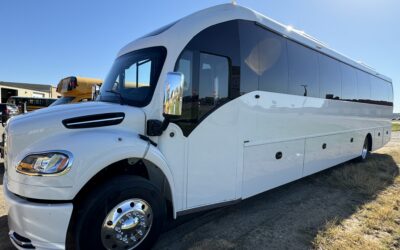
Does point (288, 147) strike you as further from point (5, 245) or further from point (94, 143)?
point (5, 245)

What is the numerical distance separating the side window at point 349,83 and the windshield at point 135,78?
563cm

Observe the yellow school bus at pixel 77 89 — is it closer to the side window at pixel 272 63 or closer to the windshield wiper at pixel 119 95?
the windshield wiper at pixel 119 95

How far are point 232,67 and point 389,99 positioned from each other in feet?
33.7

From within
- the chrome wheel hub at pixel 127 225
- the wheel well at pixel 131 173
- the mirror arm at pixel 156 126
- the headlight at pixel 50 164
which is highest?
the mirror arm at pixel 156 126

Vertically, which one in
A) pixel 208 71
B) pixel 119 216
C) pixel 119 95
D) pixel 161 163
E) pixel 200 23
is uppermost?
pixel 200 23

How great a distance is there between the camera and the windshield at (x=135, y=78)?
3510mm

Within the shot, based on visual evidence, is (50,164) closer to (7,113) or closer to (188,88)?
(188,88)

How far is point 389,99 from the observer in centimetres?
1160

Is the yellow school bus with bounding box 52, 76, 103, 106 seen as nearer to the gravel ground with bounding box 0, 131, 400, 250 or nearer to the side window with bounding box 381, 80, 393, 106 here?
the gravel ground with bounding box 0, 131, 400, 250

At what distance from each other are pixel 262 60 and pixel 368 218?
119 inches

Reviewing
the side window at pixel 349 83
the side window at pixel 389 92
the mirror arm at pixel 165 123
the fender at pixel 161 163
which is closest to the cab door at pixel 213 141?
the fender at pixel 161 163

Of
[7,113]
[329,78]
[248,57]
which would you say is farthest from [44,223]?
[7,113]

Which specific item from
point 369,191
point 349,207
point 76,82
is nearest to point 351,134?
point 369,191

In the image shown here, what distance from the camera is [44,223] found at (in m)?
2.65
